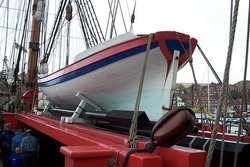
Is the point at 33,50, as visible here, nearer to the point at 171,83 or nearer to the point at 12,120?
Result: the point at 12,120

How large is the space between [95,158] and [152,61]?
6.40ft

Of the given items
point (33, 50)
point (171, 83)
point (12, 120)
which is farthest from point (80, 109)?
point (33, 50)

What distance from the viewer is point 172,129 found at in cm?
229

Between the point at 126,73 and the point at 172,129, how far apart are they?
2.06m

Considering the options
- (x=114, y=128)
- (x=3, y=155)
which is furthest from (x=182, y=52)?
(x=3, y=155)

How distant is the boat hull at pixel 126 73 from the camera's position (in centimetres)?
388

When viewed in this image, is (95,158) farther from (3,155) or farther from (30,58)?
(30,58)

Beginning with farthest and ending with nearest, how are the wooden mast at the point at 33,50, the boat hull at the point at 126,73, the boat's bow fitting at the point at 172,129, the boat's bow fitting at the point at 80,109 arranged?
the wooden mast at the point at 33,50 < the boat's bow fitting at the point at 80,109 < the boat hull at the point at 126,73 < the boat's bow fitting at the point at 172,129

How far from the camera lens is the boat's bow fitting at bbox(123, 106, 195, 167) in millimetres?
2283

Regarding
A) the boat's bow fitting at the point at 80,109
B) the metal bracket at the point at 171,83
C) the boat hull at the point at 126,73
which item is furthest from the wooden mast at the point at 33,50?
the metal bracket at the point at 171,83

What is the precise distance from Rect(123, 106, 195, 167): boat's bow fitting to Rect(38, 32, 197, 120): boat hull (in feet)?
4.95

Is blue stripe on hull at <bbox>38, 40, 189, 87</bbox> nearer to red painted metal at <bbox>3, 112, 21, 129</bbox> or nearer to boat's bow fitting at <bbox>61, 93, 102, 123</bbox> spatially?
boat's bow fitting at <bbox>61, 93, 102, 123</bbox>

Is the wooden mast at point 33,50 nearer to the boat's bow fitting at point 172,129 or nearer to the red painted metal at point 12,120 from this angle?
the red painted metal at point 12,120

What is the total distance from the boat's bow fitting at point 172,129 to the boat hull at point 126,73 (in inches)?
59.4
